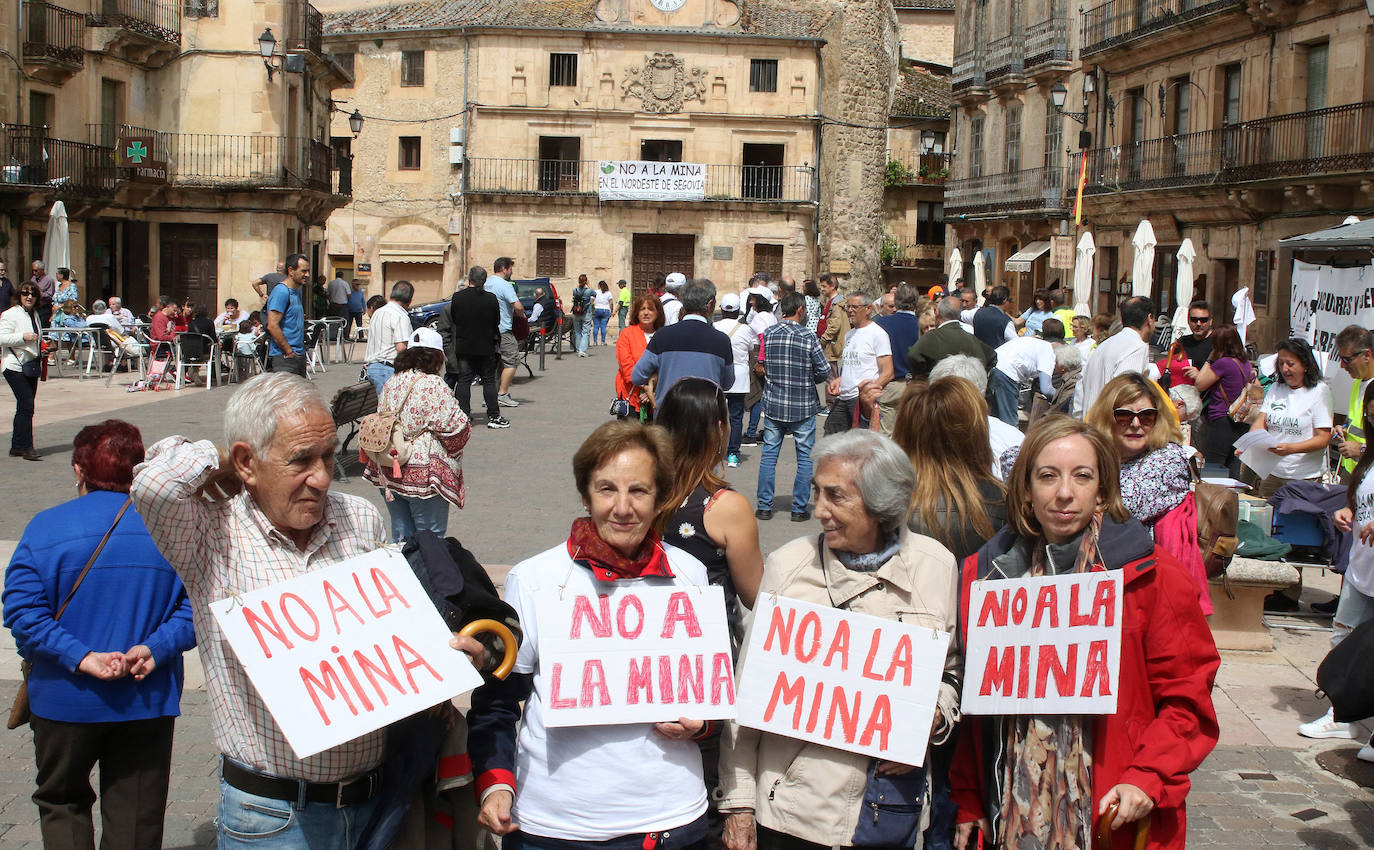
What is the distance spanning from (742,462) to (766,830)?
10.4 metres

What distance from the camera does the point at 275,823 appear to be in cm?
311

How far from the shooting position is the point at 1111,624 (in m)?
3.28

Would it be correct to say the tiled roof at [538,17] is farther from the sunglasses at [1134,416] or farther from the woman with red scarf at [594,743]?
the woman with red scarf at [594,743]

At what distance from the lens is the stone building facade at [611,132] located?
145ft

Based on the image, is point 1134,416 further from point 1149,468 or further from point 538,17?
point 538,17

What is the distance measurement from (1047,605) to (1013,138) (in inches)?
1474

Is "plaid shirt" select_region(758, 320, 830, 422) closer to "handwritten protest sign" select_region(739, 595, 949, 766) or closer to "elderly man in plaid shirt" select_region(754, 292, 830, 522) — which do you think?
"elderly man in plaid shirt" select_region(754, 292, 830, 522)

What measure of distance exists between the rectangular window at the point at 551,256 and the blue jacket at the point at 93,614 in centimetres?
4103

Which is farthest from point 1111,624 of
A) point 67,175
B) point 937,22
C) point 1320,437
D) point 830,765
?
point 937,22

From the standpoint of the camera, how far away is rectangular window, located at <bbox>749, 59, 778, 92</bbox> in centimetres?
Result: 4453

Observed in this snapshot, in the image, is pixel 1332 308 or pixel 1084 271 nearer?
pixel 1332 308

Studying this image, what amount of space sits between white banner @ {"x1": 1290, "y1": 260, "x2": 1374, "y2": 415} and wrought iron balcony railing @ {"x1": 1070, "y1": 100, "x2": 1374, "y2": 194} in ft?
34.1

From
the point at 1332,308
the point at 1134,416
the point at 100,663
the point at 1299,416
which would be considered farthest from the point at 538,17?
the point at 100,663

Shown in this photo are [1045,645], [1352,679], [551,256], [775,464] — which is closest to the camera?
[1045,645]
